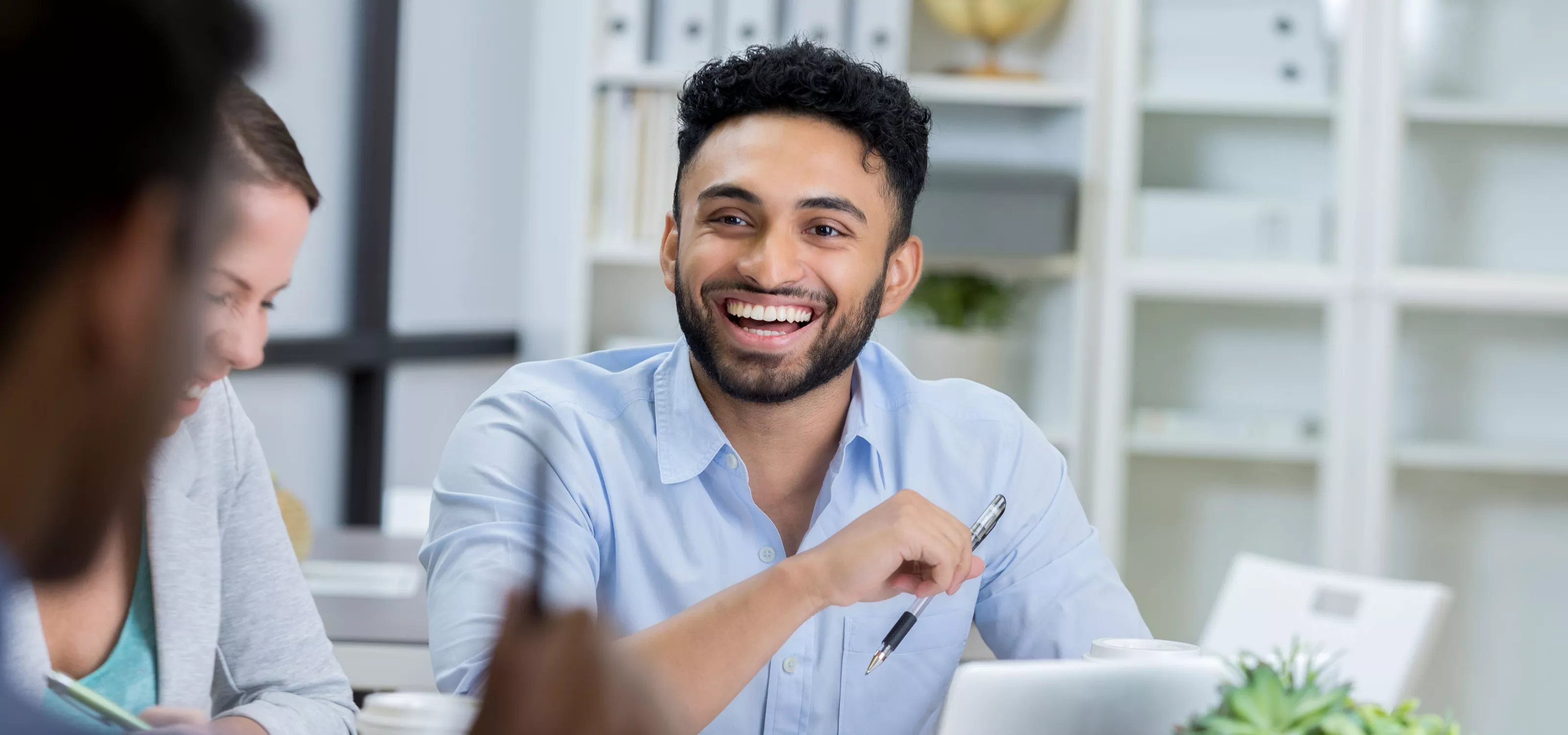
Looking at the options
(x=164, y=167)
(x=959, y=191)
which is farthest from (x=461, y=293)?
(x=164, y=167)

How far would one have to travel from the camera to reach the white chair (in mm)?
1846

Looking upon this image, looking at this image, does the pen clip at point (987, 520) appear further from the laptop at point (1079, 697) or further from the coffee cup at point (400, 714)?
the coffee cup at point (400, 714)

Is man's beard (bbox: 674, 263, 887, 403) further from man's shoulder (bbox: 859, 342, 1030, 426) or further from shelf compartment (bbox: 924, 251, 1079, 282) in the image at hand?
shelf compartment (bbox: 924, 251, 1079, 282)

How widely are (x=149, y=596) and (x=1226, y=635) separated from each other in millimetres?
1612

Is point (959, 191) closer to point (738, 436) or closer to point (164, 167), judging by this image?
point (738, 436)

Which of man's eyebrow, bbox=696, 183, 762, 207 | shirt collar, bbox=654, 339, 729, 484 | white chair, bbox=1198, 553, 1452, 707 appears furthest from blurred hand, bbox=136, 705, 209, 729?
white chair, bbox=1198, 553, 1452, 707

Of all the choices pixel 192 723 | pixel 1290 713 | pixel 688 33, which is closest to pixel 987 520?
pixel 1290 713

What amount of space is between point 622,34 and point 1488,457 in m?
2.19

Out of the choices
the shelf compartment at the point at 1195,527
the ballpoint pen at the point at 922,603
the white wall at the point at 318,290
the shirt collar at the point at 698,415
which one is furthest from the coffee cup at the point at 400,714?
the shelf compartment at the point at 1195,527

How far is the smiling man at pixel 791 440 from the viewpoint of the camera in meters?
1.35

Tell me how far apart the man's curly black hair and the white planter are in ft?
4.96

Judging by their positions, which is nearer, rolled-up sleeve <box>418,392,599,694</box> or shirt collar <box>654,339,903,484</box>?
rolled-up sleeve <box>418,392,599,694</box>

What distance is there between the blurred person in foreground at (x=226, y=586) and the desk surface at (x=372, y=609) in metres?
0.36

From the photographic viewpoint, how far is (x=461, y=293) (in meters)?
3.41
